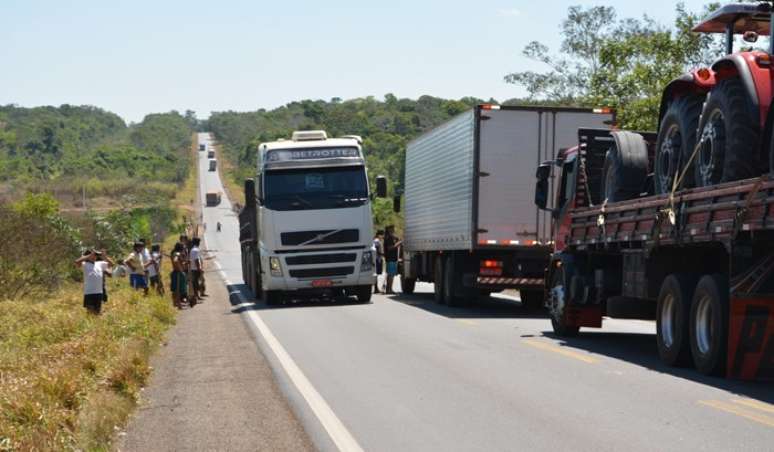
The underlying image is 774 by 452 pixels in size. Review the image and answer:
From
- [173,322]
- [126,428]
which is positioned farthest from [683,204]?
[173,322]

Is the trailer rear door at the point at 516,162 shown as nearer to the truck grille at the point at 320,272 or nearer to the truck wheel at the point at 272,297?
the truck grille at the point at 320,272

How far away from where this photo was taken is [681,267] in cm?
1254

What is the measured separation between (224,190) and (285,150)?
129m

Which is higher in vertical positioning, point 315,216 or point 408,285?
point 315,216

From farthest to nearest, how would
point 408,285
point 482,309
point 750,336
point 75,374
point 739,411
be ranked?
point 408,285, point 482,309, point 75,374, point 750,336, point 739,411

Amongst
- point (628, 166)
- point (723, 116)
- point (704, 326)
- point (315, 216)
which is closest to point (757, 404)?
point (704, 326)

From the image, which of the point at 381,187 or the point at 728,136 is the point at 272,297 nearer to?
the point at 381,187

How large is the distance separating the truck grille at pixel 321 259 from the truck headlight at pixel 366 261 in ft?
0.70

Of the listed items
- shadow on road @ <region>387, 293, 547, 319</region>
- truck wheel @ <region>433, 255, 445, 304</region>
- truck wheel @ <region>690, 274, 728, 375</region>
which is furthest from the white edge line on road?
truck wheel @ <region>433, 255, 445, 304</region>

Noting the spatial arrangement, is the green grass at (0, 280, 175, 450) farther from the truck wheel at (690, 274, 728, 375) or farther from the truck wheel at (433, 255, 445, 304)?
the truck wheel at (433, 255, 445, 304)

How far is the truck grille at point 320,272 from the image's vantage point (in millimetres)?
24688

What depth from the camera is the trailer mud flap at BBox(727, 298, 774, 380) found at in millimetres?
10602

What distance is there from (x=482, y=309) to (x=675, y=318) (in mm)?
10951

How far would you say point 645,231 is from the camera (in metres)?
12.9
